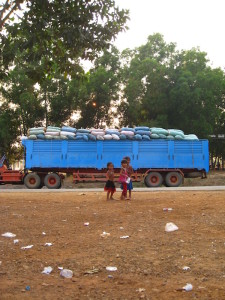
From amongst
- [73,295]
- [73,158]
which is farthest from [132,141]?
[73,295]

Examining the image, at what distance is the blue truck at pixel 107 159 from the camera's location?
19.8 metres

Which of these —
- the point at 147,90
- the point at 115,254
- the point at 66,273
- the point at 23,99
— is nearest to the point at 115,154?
the point at 23,99

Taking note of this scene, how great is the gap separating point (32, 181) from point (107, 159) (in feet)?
14.0

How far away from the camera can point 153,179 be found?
2023cm

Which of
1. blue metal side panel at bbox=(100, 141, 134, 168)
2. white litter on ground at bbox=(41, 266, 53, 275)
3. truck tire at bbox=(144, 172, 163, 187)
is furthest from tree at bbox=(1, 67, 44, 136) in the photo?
white litter on ground at bbox=(41, 266, 53, 275)

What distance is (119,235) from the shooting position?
6.43 m

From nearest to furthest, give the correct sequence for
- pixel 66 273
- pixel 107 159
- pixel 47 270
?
1. pixel 66 273
2. pixel 47 270
3. pixel 107 159

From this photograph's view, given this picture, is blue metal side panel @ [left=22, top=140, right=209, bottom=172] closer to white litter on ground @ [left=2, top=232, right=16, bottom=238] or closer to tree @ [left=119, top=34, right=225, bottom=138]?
tree @ [left=119, top=34, right=225, bottom=138]

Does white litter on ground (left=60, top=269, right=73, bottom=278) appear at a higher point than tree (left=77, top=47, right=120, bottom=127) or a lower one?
lower

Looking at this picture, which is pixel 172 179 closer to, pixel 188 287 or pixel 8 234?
pixel 8 234

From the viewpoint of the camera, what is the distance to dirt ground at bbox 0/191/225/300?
4.03 meters

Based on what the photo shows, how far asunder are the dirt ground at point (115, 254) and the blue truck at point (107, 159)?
11002 mm

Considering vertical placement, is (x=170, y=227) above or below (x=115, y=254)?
above

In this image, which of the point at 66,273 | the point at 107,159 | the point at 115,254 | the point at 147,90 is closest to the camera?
the point at 66,273
